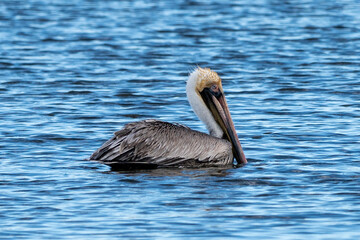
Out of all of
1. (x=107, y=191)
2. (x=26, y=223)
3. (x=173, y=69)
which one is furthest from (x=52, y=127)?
(x=173, y=69)

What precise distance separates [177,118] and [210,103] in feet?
7.24

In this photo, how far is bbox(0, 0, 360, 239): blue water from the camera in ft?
22.1

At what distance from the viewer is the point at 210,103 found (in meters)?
9.09

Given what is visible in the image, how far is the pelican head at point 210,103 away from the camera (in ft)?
29.6

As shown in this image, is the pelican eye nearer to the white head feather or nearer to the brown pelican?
the white head feather

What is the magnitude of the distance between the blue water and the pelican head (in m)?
0.42

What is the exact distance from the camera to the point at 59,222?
6637 millimetres

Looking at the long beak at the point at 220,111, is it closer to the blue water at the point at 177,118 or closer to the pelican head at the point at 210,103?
the pelican head at the point at 210,103

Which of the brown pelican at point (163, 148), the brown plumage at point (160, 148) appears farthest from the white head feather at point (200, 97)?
the brown plumage at point (160, 148)

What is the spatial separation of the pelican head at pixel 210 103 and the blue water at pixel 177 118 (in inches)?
16.4

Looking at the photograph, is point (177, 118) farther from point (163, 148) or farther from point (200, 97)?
point (163, 148)

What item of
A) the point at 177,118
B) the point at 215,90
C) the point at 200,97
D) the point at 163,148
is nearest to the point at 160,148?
the point at 163,148

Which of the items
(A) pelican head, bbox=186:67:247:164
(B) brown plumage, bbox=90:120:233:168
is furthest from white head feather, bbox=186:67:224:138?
(B) brown plumage, bbox=90:120:233:168

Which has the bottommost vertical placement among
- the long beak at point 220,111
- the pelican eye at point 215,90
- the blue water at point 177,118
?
the blue water at point 177,118
